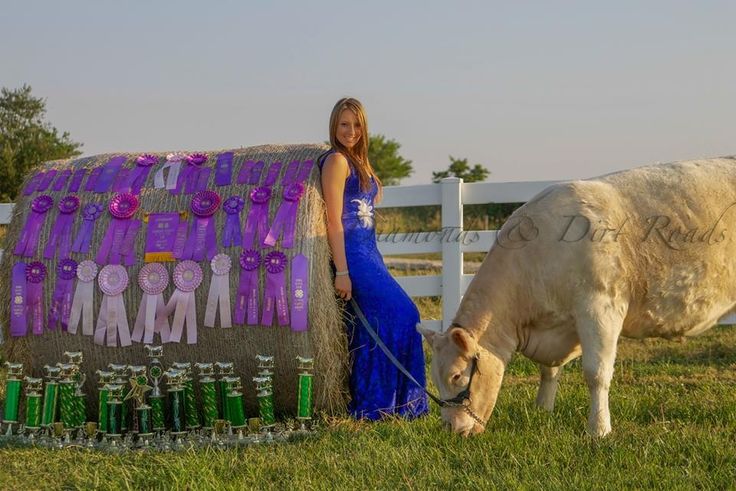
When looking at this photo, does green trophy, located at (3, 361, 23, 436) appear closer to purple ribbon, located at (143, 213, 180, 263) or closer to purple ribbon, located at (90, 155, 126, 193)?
purple ribbon, located at (143, 213, 180, 263)

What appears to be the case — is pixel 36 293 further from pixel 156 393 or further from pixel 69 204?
pixel 156 393

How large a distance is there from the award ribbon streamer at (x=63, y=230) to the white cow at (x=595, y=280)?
2.53 metres

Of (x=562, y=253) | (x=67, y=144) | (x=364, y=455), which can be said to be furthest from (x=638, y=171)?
(x=67, y=144)

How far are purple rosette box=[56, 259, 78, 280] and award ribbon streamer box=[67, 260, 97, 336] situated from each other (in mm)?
66

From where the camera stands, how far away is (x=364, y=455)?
4602mm

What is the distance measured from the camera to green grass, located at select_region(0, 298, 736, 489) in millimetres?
4207

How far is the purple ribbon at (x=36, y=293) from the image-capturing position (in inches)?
227

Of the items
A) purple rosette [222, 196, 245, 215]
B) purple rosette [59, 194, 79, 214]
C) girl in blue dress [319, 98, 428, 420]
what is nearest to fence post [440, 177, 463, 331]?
girl in blue dress [319, 98, 428, 420]

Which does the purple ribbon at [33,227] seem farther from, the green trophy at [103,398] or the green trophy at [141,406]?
the green trophy at [141,406]

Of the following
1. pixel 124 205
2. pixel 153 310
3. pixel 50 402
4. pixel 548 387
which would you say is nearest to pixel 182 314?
pixel 153 310

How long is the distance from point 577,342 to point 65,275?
333 centimetres

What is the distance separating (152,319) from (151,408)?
57cm

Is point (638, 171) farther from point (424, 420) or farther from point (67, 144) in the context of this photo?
point (67, 144)

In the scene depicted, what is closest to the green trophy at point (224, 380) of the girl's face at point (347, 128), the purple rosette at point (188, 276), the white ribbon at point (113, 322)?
the purple rosette at point (188, 276)
